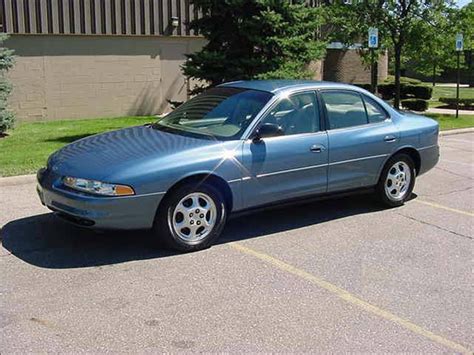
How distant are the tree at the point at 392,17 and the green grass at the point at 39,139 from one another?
6.82m

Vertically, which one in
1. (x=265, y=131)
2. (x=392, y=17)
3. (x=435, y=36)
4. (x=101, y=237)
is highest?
(x=392, y=17)

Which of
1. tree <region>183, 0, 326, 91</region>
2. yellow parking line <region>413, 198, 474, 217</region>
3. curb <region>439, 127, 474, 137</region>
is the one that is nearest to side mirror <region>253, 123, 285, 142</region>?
yellow parking line <region>413, 198, 474, 217</region>

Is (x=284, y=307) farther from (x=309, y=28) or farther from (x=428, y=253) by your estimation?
(x=309, y=28)

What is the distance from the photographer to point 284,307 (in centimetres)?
421

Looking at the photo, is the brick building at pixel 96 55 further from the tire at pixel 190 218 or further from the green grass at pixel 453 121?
the tire at pixel 190 218

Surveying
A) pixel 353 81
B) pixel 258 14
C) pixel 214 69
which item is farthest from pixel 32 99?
pixel 353 81

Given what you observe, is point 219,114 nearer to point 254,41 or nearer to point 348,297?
point 348,297

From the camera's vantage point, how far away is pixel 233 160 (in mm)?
5512

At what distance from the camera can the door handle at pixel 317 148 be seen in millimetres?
6093

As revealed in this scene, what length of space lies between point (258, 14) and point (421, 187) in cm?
546

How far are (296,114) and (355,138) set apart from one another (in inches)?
30.8

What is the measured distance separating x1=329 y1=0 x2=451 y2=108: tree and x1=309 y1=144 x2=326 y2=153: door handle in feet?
41.0

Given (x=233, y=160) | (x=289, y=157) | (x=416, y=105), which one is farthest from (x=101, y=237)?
(x=416, y=105)

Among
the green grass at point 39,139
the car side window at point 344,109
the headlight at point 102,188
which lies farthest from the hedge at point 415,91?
the headlight at point 102,188
